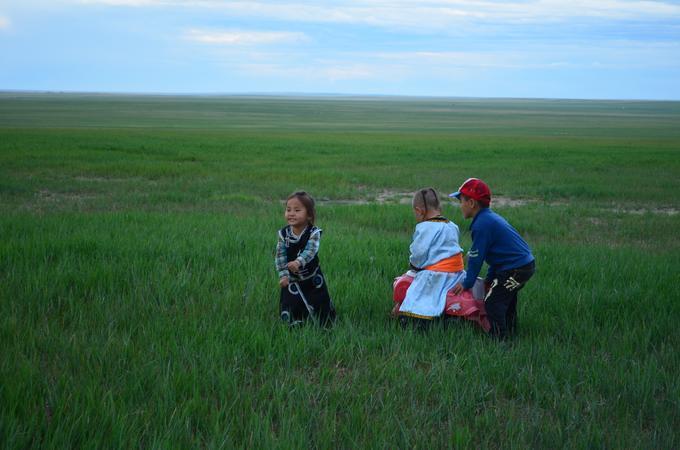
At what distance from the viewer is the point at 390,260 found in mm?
7711

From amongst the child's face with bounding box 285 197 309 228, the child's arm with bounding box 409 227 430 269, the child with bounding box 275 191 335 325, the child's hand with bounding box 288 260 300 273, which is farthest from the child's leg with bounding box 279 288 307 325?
the child's arm with bounding box 409 227 430 269

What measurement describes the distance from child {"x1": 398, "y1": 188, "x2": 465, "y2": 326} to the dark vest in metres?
0.82

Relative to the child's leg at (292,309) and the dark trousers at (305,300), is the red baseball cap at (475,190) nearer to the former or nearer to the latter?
the dark trousers at (305,300)

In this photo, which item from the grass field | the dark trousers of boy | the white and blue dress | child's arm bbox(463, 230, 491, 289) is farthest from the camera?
the white and blue dress

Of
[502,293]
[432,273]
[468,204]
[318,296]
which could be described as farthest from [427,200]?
[318,296]

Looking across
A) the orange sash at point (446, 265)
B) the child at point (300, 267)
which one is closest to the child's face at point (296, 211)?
the child at point (300, 267)

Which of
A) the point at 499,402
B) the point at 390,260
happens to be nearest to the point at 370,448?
the point at 499,402

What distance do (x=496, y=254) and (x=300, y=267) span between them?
1529mm

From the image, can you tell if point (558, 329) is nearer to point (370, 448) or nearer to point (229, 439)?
point (370, 448)

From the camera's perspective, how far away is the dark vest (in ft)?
16.9

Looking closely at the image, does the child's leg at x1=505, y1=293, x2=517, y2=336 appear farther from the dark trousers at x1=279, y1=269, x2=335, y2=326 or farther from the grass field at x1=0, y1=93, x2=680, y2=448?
the dark trousers at x1=279, y1=269, x2=335, y2=326

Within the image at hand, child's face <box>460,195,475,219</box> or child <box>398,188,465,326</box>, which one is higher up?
child's face <box>460,195,475,219</box>

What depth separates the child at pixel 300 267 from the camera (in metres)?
5.05

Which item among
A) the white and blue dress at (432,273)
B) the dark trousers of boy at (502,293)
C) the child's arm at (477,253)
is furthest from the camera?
the white and blue dress at (432,273)
